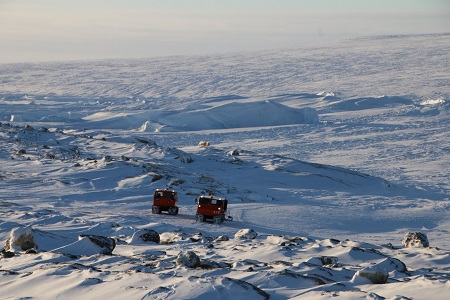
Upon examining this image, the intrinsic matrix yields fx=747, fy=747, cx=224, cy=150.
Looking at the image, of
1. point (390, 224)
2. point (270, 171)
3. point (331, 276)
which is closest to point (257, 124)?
point (270, 171)

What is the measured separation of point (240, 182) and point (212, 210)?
812 centimetres

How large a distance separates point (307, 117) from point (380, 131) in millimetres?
6875

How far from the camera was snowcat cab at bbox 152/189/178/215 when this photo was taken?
1961 centimetres

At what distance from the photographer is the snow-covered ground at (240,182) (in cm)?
819

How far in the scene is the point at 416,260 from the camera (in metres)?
11.7

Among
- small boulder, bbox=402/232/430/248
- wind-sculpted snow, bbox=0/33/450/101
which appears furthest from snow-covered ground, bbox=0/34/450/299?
small boulder, bbox=402/232/430/248

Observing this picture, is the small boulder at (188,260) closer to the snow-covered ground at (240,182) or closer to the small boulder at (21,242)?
the snow-covered ground at (240,182)

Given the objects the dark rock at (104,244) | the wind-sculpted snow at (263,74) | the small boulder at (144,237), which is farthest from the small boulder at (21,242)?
the wind-sculpted snow at (263,74)

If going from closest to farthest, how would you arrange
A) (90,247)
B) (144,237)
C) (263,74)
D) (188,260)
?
(188,260)
(90,247)
(144,237)
(263,74)

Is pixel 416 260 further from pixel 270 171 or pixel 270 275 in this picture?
pixel 270 171

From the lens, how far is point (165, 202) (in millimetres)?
19609

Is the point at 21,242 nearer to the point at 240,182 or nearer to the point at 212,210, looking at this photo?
the point at 212,210

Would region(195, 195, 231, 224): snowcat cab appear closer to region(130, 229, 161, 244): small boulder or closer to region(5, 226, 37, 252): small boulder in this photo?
region(130, 229, 161, 244): small boulder

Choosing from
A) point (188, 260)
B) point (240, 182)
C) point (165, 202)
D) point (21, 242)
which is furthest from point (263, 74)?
point (188, 260)
